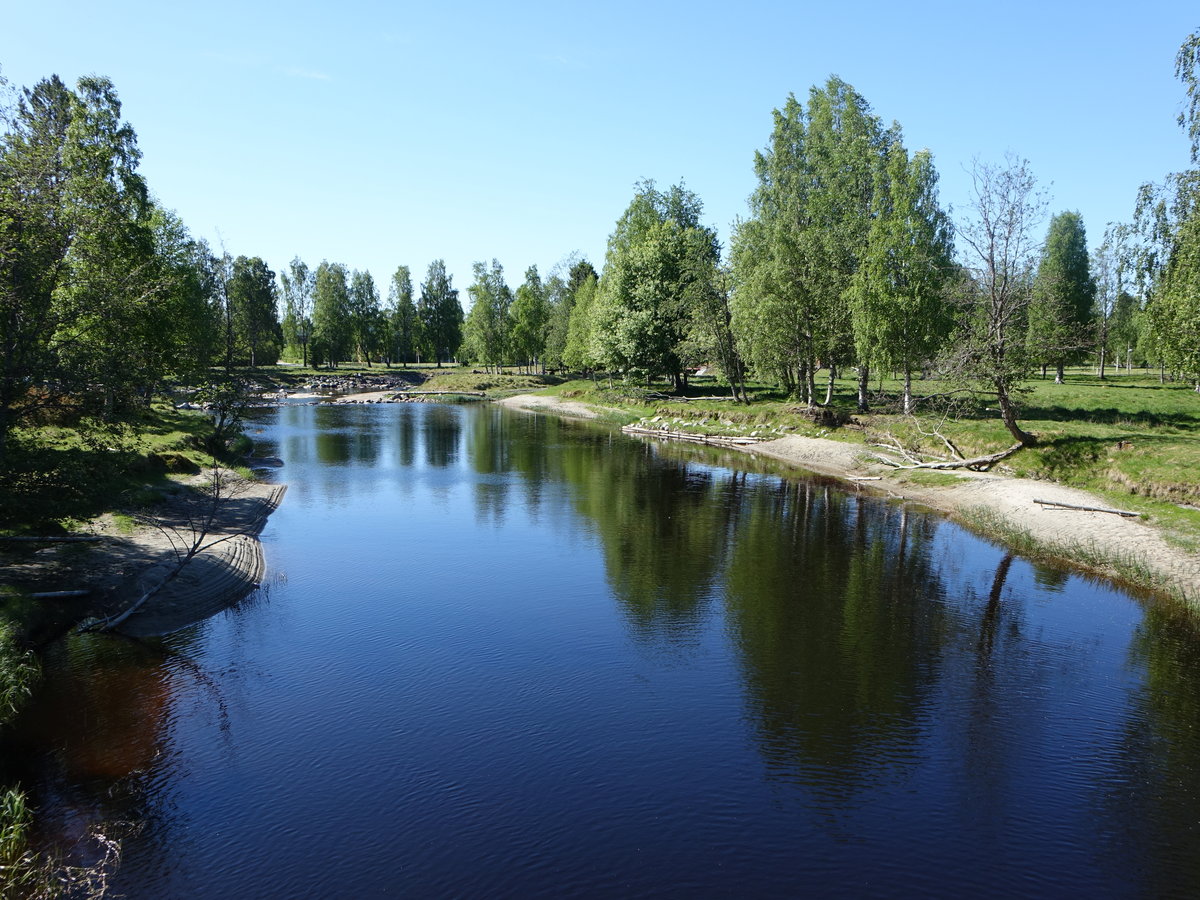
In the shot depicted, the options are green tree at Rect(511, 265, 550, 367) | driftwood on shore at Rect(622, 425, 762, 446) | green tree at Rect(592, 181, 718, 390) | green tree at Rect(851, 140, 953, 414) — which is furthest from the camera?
green tree at Rect(511, 265, 550, 367)

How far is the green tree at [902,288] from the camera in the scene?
1827 inches

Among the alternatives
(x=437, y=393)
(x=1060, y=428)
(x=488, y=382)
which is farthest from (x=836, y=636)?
(x=488, y=382)

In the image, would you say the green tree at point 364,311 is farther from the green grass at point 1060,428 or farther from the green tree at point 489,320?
the green grass at point 1060,428

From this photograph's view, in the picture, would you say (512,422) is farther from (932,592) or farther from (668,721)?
(668,721)

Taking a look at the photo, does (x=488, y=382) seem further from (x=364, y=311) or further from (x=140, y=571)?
(x=140, y=571)

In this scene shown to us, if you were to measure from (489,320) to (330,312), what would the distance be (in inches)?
1092

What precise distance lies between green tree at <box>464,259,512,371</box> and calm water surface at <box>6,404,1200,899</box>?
318 feet

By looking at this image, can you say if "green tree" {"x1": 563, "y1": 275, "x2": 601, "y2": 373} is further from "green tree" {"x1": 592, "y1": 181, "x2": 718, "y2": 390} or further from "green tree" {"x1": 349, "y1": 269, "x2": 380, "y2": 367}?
"green tree" {"x1": 349, "y1": 269, "x2": 380, "y2": 367}

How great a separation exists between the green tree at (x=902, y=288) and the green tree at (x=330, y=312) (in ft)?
334

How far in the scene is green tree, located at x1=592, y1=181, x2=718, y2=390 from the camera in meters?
74.4

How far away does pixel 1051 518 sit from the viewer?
29969 millimetres

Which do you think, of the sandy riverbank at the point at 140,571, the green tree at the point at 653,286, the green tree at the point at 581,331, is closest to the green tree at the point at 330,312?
the green tree at the point at 581,331

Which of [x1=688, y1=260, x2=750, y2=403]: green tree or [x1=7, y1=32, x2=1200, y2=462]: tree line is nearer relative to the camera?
[x1=7, y1=32, x2=1200, y2=462]: tree line

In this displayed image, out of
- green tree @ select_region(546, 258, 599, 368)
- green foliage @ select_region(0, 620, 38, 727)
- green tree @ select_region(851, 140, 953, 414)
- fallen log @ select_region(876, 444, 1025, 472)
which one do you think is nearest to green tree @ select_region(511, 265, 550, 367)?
green tree @ select_region(546, 258, 599, 368)
